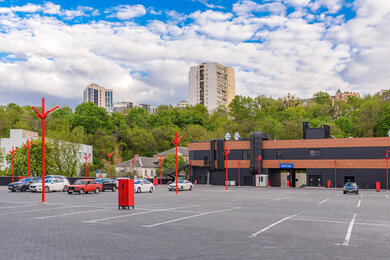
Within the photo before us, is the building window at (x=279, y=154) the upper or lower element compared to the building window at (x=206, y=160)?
upper

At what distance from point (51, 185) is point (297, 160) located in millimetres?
49349

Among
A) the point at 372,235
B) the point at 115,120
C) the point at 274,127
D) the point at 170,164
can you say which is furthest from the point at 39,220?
the point at 115,120

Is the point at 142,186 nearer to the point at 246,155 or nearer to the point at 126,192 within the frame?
the point at 126,192

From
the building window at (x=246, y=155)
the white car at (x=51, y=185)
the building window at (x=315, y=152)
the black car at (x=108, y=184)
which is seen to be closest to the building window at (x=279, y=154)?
the building window at (x=246, y=155)

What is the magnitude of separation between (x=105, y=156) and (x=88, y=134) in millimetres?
8436

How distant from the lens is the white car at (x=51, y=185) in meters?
41.6

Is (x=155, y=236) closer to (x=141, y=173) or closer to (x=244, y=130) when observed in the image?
(x=141, y=173)

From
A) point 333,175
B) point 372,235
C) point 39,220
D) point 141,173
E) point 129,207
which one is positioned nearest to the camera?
point 372,235

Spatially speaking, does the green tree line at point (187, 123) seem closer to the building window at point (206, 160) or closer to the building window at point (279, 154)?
the building window at point (279, 154)

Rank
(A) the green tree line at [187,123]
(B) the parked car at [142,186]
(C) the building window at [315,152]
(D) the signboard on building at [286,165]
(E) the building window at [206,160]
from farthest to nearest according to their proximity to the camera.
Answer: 1. (A) the green tree line at [187,123]
2. (E) the building window at [206,160]
3. (D) the signboard on building at [286,165]
4. (C) the building window at [315,152]
5. (B) the parked car at [142,186]

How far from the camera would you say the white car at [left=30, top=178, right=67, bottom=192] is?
41594mm

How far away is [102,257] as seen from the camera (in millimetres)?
9516

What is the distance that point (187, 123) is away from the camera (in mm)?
136875

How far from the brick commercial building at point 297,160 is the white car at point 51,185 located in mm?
43248
